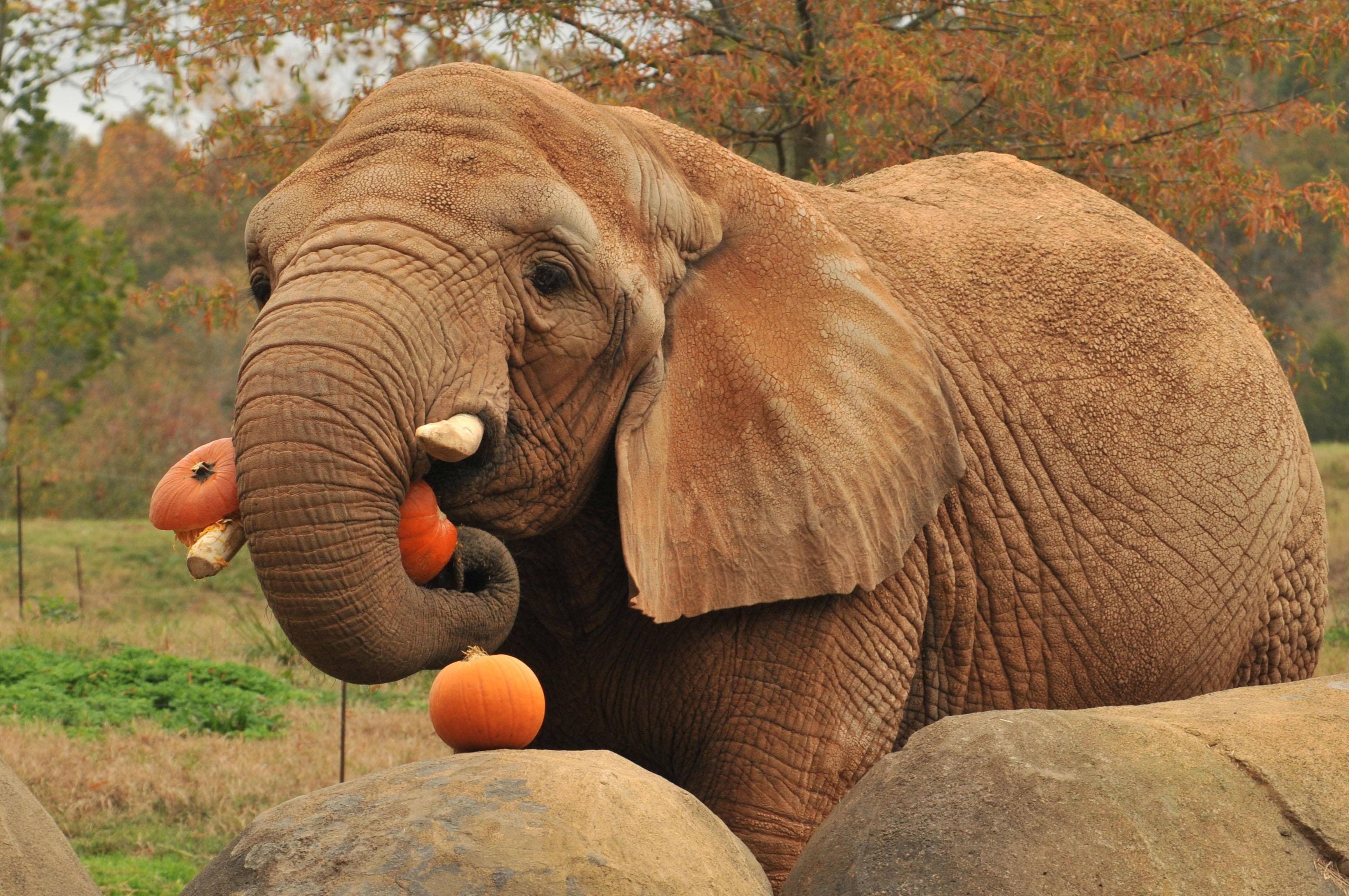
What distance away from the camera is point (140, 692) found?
799 centimetres

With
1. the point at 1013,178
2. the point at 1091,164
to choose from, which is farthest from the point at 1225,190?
the point at 1013,178

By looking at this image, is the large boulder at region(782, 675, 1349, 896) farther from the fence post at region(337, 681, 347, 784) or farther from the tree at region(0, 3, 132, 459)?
the tree at region(0, 3, 132, 459)

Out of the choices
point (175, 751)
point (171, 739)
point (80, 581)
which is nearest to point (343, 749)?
point (175, 751)

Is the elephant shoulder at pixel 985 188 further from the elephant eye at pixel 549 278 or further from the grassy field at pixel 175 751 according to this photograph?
the grassy field at pixel 175 751

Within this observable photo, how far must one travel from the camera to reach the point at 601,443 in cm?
395

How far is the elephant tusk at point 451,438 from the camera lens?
336cm

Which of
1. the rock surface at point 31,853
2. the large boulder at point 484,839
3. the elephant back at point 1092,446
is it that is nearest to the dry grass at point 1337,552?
the elephant back at point 1092,446

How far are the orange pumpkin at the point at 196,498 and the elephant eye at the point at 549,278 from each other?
2.70 ft

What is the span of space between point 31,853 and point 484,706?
1.02 metres

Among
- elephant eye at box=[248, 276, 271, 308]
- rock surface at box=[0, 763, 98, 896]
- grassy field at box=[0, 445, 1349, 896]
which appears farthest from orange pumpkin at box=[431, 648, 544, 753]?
grassy field at box=[0, 445, 1349, 896]

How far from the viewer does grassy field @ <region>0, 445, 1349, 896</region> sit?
19.8ft

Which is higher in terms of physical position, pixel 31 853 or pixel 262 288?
pixel 262 288

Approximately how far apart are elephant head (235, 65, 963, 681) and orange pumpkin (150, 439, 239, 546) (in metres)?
0.16

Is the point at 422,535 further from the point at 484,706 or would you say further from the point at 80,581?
the point at 80,581
